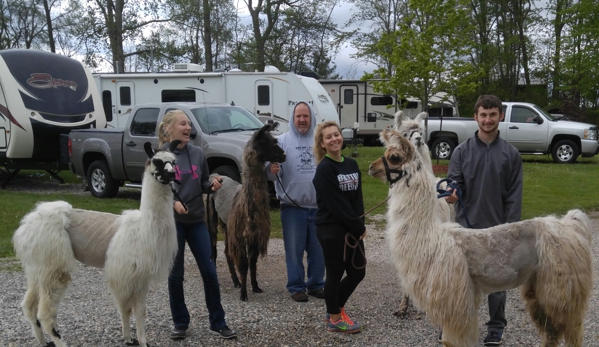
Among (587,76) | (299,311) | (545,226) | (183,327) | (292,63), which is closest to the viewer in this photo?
(545,226)

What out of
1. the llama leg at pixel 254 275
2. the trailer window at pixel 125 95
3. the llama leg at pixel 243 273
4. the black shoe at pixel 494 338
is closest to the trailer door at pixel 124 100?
the trailer window at pixel 125 95

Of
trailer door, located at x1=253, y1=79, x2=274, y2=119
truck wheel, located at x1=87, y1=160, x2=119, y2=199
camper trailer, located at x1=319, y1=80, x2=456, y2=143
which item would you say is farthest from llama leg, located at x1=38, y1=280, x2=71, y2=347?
camper trailer, located at x1=319, y1=80, x2=456, y2=143

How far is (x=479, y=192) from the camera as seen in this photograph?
Answer: 13.9 feet

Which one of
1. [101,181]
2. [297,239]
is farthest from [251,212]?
[101,181]

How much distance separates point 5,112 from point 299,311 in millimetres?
11145

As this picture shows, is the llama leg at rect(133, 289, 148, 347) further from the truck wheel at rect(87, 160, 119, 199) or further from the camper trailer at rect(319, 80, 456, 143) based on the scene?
the camper trailer at rect(319, 80, 456, 143)

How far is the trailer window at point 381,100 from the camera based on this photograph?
24641 mm

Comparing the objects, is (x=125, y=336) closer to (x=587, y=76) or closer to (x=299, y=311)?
(x=299, y=311)

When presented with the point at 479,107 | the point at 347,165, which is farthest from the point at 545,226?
the point at 347,165

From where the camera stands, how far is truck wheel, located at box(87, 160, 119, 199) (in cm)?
1219

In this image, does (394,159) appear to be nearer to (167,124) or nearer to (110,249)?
(167,124)

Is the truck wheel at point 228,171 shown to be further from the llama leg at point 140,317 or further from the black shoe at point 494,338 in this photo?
the black shoe at point 494,338

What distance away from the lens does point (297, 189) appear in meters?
5.52

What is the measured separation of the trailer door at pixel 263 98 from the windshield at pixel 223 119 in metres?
4.51
